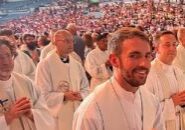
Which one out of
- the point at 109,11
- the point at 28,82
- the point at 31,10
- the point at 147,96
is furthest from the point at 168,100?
the point at 31,10

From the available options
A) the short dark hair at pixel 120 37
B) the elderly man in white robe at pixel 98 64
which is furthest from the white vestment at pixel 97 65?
the short dark hair at pixel 120 37

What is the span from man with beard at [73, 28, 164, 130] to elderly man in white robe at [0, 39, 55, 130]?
3.05 ft

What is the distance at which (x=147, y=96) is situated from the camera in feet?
9.05

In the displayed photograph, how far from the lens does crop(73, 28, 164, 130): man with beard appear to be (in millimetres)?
2475

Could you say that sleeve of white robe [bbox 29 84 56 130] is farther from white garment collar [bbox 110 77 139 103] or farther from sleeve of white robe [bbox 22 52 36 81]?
sleeve of white robe [bbox 22 52 36 81]

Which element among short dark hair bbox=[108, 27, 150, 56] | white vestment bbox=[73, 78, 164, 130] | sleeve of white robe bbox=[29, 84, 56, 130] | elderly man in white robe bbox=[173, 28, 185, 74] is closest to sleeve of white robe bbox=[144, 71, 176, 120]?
sleeve of white robe bbox=[29, 84, 56, 130]

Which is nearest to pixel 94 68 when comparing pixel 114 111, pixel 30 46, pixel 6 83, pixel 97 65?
pixel 97 65

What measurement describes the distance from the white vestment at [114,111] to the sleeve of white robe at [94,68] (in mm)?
4315

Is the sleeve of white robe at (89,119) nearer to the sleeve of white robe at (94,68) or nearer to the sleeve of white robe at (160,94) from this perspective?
the sleeve of white robe at (160,94)

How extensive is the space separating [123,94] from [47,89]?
2.81m

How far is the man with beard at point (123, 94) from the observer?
97.4 inches

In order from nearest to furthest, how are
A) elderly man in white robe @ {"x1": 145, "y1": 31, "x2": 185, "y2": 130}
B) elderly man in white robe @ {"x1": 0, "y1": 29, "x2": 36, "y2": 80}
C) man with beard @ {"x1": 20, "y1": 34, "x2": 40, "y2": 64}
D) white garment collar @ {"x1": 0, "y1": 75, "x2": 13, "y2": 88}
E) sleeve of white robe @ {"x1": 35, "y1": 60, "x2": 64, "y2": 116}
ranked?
white garment collar @ {"x1": 0, "y1": 75, "x2": 13, "y2": 88} → elderly man in white robe @ {"x1": 145, "y1": 31, "x2": 185, "y2": 130} → sleeve of white robe @ {"x1": 35, "y1": 60, "x2": 64, "y2": 116} → elderly man in white robe @ {"x1": 0, "y1": 29, "x2": 36, "y2": 80} → man with beard @ {"x1": 20, "y1": 34, "x2": 40, "y2": 64}

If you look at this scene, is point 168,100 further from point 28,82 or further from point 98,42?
point 98,42

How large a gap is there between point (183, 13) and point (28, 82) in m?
17.6
